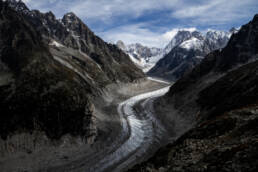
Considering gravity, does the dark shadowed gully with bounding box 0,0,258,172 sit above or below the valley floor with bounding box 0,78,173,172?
above

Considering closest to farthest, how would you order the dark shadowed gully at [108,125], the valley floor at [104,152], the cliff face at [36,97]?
the dark shadowed gully at [108,125], the valley floor at [104,152], the cliff face at [36,97]

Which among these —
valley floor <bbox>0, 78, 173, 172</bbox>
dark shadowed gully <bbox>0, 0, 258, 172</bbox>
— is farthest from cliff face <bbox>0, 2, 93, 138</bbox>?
valley floor <bbox>0, 78, 173, 172</bbox>

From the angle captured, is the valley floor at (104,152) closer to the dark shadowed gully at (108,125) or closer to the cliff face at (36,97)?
the dark shadowed gully at (108,125)

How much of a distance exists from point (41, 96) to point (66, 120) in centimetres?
1295

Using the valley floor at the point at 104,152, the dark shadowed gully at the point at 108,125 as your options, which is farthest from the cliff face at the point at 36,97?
the valley floor at the point at 104,152

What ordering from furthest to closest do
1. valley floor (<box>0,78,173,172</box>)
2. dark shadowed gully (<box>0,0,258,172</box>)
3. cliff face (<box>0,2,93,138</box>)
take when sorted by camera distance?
cliff face (<box>0,2,93,138</box>) < valley floor (<box>0,78,173,172</box>) < dark shadowed gully (<box>0,0,258,172</box>)

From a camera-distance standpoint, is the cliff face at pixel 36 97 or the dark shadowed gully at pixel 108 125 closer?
Result: the dark shadowed gully at pixel 108 125

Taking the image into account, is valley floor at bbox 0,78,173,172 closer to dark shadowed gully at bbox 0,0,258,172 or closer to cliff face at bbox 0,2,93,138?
dark shadowed gully at bbox 0,0,258,172

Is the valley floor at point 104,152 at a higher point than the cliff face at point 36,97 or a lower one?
lower

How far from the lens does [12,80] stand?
82312mm

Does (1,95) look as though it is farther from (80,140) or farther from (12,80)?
(80,140)

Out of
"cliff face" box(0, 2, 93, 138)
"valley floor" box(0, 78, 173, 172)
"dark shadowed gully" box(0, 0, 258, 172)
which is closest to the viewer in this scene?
"dark shadowed gully" box(0, 0, 258, 172)

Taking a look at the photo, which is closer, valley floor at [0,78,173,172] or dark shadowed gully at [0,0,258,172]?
dark shadowed gully at [0,0,258,172]

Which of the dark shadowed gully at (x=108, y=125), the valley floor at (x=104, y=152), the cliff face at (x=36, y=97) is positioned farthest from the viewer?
the cliff face at (x=36, y=97)
